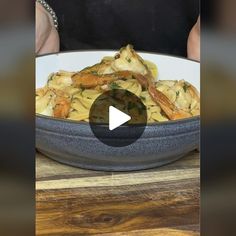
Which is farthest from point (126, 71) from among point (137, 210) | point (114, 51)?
point (137, 210)

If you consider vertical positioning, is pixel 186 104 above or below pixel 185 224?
above

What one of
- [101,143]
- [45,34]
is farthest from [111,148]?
[45,34]

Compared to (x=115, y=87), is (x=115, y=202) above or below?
below

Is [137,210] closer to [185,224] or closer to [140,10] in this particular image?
[185,224]

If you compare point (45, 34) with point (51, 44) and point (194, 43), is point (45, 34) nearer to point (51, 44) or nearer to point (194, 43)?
point (51, 44)

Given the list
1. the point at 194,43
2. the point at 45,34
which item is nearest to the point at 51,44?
the point at 45,34
